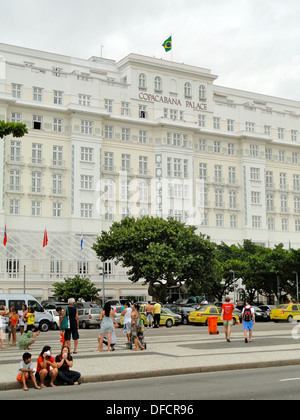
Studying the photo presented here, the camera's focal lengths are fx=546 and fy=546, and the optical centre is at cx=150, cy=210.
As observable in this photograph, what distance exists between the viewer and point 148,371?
1391 centimetres

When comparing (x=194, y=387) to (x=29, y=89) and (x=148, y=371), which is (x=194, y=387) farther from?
(x=29, y=89)

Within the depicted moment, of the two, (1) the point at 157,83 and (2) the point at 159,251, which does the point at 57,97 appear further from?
(2) the point at 159,251

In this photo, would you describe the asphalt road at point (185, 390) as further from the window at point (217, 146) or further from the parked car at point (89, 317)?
the window at point (217, 146)

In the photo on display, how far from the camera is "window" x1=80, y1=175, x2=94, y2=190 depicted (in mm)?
63747

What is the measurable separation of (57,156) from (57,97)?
7084 millimetres

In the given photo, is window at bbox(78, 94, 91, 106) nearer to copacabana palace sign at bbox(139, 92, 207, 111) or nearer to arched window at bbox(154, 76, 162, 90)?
copacabana palace sign at bbox(139, 92, 207, 111)

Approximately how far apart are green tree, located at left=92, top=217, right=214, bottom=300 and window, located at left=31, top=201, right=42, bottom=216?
14.6m

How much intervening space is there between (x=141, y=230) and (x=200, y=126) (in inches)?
1136

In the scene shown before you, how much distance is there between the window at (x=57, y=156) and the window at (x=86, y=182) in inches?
120

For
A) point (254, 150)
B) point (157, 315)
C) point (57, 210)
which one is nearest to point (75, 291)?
point (57, 210)

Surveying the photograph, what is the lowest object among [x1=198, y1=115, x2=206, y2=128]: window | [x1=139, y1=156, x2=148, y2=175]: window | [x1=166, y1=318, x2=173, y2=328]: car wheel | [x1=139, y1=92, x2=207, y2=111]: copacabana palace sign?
[x1=166, y1=318, x2=173, y2=328]: car wheel

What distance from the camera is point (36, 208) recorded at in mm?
61719

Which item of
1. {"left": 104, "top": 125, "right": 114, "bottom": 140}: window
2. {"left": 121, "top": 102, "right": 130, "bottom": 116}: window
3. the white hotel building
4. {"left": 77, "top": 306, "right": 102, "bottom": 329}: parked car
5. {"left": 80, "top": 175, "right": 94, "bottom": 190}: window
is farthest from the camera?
{"left": 121, "top": 102, "right": 130, "bottom": 116}: window

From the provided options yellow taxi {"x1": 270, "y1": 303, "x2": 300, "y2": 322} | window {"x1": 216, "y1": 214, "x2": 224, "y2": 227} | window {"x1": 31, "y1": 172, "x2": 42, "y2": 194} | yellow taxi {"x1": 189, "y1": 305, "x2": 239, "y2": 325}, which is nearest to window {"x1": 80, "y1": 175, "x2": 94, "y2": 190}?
window {"x1": 31, "y1": 172, "x2": 42, "y2": 194}
